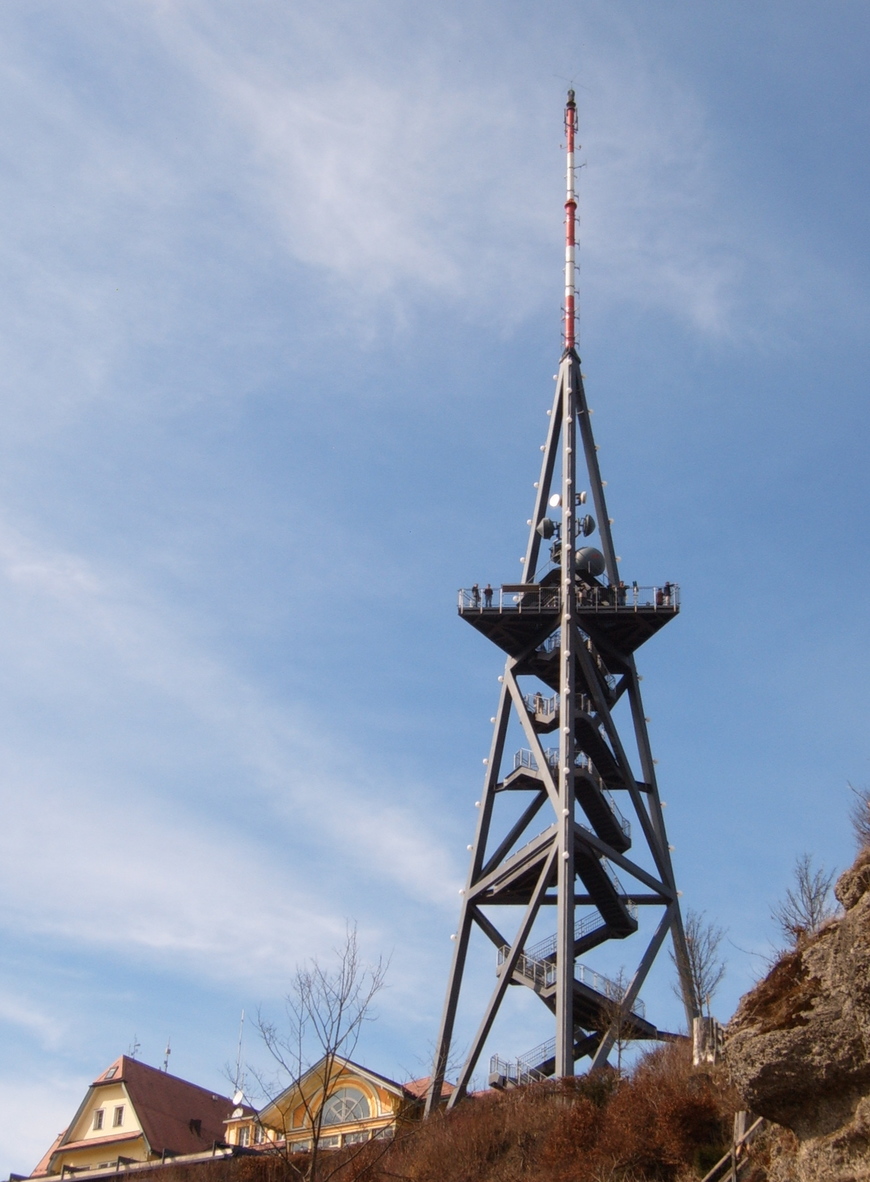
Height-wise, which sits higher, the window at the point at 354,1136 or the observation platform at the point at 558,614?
the observation platform at the point at 558,614

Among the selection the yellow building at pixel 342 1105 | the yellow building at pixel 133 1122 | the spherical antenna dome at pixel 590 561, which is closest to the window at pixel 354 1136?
the yellow building at pixel 342 1105

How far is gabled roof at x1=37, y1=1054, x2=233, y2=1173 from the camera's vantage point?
44.9m

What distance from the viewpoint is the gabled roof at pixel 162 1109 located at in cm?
4490

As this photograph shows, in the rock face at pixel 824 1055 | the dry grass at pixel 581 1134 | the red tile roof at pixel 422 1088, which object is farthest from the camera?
the red tile roof at pixel 422 1088

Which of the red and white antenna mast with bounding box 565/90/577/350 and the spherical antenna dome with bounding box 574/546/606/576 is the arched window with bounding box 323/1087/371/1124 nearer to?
the spherical antenna dome with bounding box 574/546/606/576

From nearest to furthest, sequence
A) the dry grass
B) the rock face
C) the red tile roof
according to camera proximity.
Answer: the rock face, the dry grass, the red tile roof

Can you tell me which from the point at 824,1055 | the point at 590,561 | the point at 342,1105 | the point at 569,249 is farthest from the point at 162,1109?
the point at 824,1055

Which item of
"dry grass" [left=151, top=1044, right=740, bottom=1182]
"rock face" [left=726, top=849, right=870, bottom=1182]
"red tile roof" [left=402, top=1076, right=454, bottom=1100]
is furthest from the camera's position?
"red tile roof" [left=402, top=1076, right=454, bottom=1100]

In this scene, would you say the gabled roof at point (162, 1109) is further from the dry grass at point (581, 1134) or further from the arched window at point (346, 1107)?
the dry grass at point (581, 1134)

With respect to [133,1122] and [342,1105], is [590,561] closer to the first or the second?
[342,1105]

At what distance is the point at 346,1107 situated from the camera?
40.2 metres

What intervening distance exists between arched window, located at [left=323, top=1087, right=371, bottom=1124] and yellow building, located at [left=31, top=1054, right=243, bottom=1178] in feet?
13.1

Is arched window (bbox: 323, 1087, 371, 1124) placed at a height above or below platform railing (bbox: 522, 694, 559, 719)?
below

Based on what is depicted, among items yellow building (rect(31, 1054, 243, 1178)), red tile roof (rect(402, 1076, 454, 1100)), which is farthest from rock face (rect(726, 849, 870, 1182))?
yellow building (rect(31, 1054, 243, 1178))
